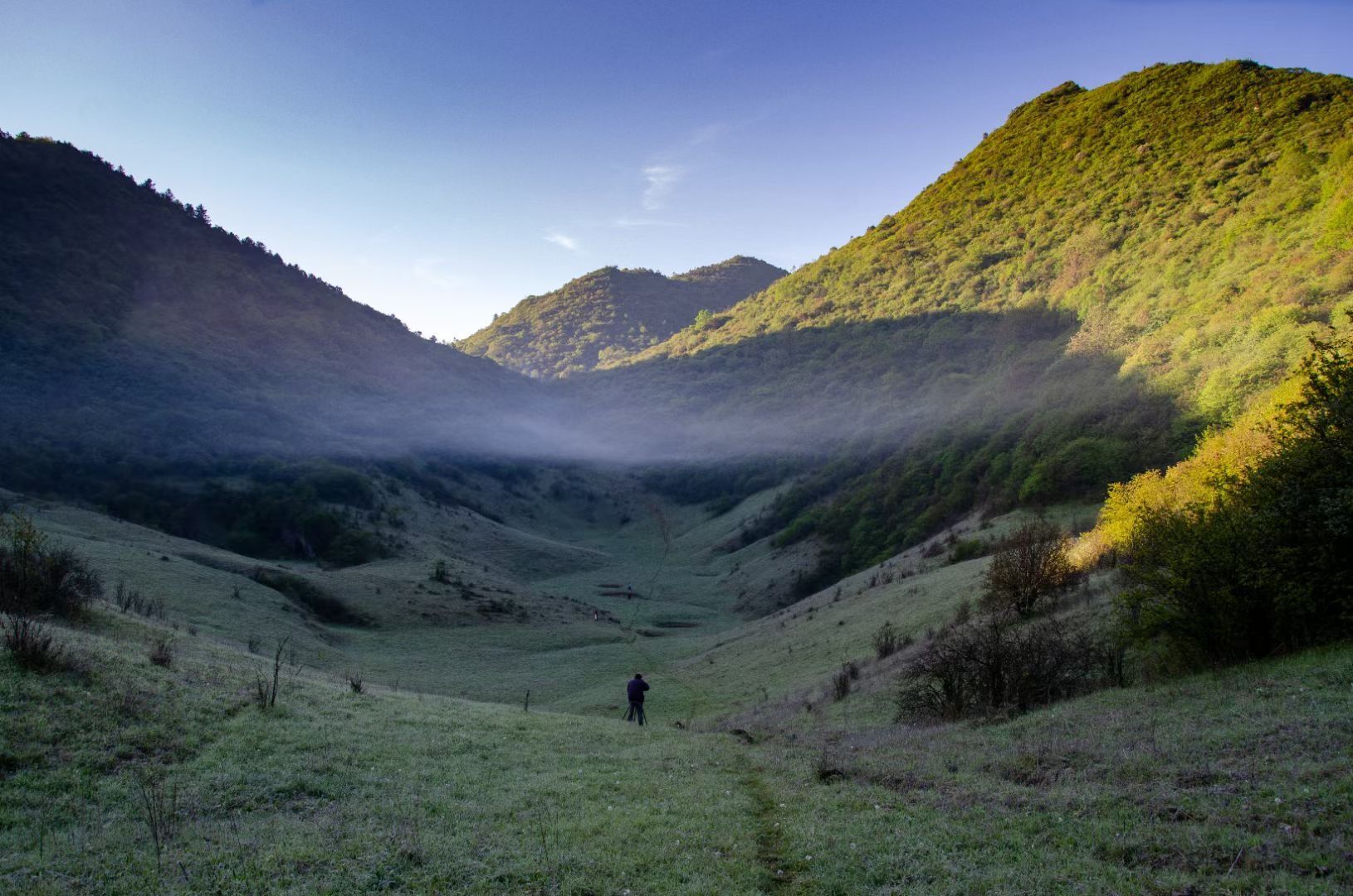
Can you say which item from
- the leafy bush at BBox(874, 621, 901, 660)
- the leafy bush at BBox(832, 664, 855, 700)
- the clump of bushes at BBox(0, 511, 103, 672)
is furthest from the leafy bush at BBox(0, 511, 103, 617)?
the leafy bush at BBox(874, 621, 901, 660)

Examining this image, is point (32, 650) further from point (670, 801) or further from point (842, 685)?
point (842, 685)

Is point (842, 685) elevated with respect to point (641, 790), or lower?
→ lower

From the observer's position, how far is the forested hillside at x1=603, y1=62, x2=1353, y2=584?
4228cm

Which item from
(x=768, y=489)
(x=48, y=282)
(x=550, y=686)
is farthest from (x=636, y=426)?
(x=550, y=686)

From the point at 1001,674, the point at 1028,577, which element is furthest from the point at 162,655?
the point at 1028,577

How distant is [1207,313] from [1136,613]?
48.7 metres

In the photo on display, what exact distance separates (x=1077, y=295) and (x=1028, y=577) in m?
83.5

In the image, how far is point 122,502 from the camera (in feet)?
182

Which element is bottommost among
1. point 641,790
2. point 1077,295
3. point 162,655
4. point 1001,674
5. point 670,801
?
point 641,790

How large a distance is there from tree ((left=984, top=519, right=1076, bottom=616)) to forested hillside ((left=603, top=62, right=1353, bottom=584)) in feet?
39.5

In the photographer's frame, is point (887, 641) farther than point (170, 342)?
No

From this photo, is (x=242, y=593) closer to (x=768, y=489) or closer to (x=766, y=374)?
(x=768, y=489)

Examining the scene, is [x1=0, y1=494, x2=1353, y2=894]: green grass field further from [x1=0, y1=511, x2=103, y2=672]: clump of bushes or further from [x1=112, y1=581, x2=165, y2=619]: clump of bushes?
[x1=112, y1=581, x2=165, y2=619]: clump of bushes

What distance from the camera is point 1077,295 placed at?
90.4 m
